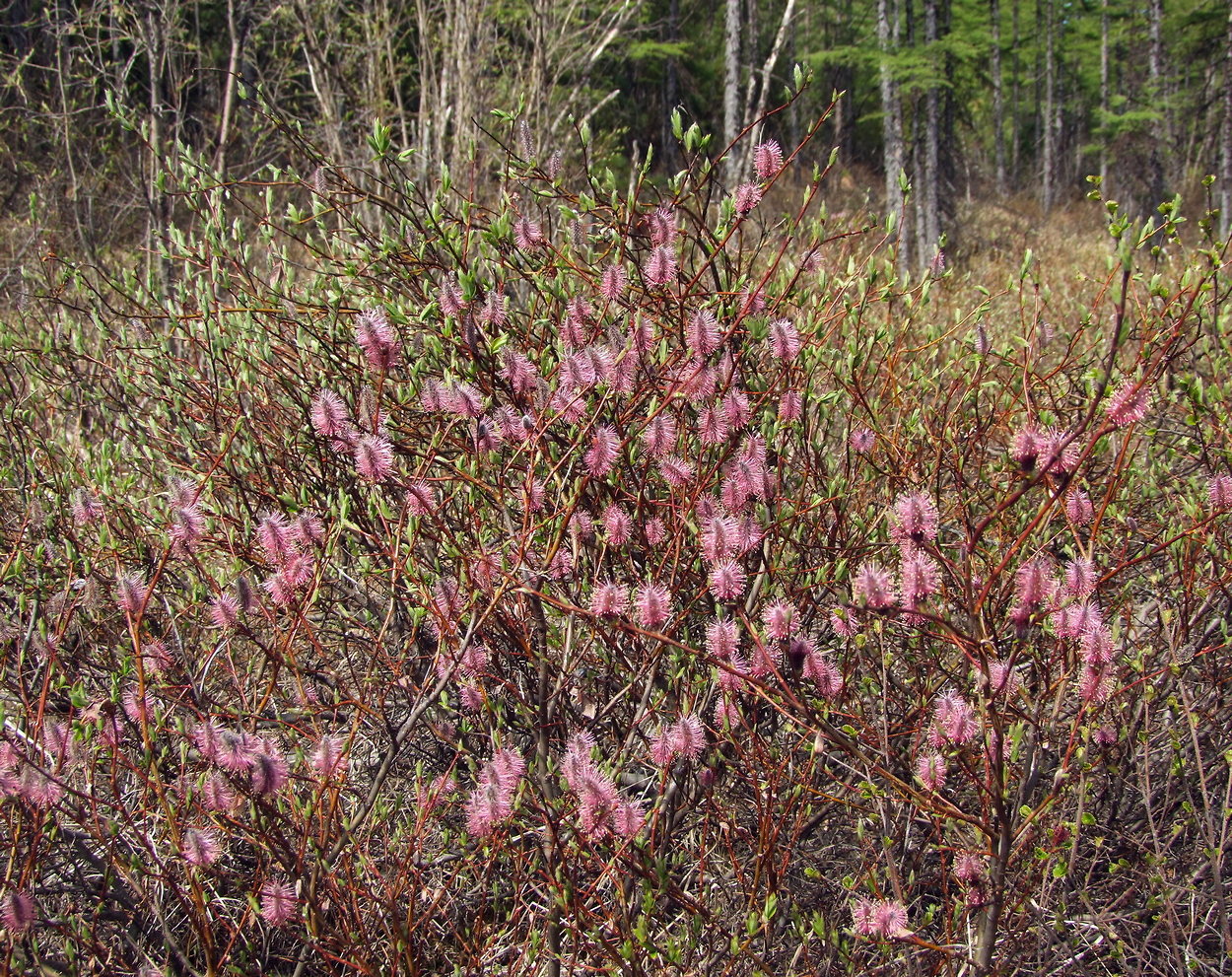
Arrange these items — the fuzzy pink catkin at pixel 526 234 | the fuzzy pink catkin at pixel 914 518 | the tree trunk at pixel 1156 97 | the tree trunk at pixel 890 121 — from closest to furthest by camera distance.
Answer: the fuzzy pink catkin at pixel 914 518, the fuzzy pink catkin at pixel 526 234, the tree trunk at pixel 890 121, the tree trunk at pixel 1156 97

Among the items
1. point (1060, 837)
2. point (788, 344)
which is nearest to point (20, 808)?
point (788, 344)

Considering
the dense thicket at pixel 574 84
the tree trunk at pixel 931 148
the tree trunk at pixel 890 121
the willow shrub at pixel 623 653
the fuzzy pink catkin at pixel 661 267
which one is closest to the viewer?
the willow shrub at pixel 623 653

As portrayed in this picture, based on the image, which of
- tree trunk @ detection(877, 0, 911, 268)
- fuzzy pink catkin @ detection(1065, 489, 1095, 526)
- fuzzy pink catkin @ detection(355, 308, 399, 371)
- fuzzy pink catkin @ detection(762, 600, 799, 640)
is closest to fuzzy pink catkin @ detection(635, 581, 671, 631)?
fuzzy pink catkin @ detection(762, 600, 799, 640)

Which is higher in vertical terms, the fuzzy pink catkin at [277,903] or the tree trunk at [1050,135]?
the tree trunk at [1050,135]

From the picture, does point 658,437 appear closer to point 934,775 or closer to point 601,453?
point 601,453

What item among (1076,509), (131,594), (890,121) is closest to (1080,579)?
(1076,509)

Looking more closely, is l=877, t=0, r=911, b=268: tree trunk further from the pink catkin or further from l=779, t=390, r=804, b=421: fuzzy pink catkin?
the pink catkin

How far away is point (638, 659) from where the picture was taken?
2449 mm

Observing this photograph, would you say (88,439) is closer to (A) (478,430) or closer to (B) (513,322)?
(B) (513,322)

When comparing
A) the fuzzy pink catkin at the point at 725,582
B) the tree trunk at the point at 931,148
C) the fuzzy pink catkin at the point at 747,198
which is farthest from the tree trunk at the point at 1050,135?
the fuzzy pink catkin at the point at 725,582

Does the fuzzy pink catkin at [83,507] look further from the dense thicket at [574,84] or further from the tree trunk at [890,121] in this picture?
the tree trunk at [890,121]

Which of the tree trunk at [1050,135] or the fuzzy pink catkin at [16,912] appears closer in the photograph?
the fuzzy pink catkin at [16,912]

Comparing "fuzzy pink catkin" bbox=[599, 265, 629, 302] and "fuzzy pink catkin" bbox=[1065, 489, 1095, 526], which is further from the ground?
"fuzzy pink catkin" bbox=[599, 265, 629, 302]

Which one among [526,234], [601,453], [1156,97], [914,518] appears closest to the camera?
[914,518]
